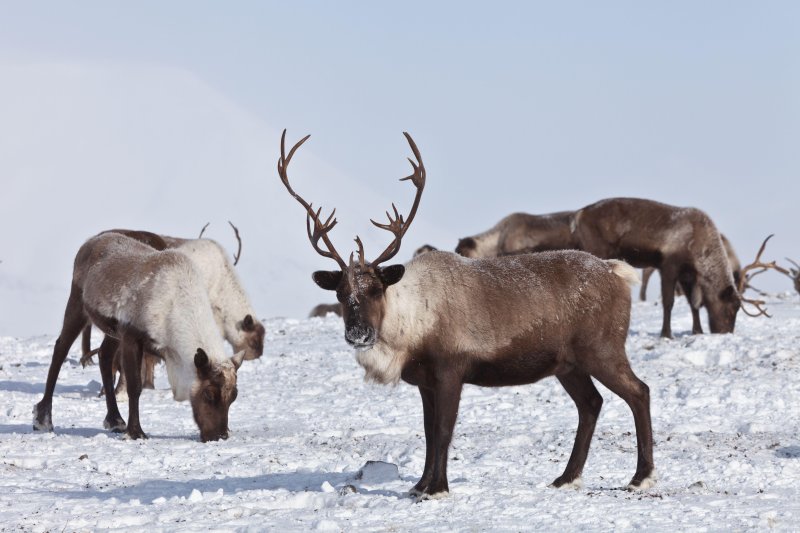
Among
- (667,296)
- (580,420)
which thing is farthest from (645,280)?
(580,420)

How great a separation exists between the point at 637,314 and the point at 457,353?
45.3ft

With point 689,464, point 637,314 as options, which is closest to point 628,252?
point 637,314

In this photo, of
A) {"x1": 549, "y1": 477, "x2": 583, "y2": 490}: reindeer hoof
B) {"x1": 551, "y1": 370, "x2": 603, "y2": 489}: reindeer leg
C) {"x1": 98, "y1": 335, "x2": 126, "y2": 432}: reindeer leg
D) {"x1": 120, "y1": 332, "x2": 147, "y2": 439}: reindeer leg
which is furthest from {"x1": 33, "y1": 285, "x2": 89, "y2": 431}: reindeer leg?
{"x1": 549, "y1": 477, "x2": 583, "y2": 490}: reindeer hoof

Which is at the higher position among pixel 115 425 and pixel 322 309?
pixel 115 425

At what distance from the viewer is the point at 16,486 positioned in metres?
8.02

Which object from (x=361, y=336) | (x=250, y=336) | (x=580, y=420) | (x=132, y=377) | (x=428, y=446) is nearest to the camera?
(x=361, y=336)

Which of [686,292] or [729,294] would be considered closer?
[729,294]

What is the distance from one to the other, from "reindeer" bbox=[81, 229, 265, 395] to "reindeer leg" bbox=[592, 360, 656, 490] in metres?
7.49

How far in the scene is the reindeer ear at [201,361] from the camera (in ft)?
33.1

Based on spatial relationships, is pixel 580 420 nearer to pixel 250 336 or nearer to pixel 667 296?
pixel 250 336

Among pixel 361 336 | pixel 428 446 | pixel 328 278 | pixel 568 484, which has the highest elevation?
pixel 328 278

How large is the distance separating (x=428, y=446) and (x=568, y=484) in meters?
1.02

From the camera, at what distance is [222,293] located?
47.3ft

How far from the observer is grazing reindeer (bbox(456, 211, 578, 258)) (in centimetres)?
2170
